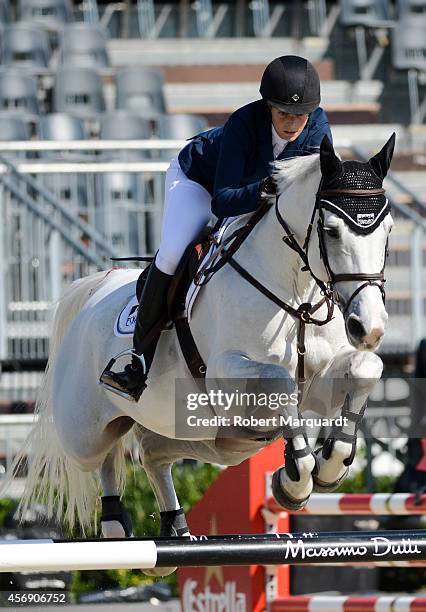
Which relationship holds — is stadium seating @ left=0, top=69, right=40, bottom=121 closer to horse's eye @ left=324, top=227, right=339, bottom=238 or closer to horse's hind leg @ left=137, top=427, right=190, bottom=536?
horse's hind leg @ left=137, top=427, right=190, bottom=536

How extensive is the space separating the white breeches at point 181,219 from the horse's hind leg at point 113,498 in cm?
96

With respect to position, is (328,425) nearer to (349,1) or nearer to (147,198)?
(147,198)

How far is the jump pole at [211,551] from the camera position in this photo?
3.37m

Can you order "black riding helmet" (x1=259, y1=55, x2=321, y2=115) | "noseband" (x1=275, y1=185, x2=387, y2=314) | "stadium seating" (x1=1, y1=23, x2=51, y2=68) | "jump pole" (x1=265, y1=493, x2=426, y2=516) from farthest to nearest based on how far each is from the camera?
"stadium seating" (x1=1, y1=23, x2=51, y2=68) → "jump pole" (x1=265, y1=493, x2=426, y2=516) → "black riding helmet" (x1=259, y1=55, x2=321, y2=115) → "noseband" (x1=275, y1=185, x2=387, y2=314)

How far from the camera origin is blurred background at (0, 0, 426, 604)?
8.53 meters

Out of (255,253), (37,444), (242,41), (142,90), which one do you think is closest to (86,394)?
(37,444)

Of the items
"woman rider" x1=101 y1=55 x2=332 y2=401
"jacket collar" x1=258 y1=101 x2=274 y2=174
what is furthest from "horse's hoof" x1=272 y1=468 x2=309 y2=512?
"jacket collar" x1=258 y1=101 x2=274 y2=174

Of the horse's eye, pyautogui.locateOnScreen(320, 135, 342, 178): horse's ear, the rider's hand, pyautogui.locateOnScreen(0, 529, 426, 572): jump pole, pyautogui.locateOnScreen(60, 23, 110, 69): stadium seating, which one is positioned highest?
pyautogui.locateOnScreen(60, 23, 110, 69): stadium seating

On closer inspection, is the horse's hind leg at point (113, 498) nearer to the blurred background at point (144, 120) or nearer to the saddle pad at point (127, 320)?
the saddle pad at point (127, 320)

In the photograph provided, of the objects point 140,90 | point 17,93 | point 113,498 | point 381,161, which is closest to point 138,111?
point 140,90

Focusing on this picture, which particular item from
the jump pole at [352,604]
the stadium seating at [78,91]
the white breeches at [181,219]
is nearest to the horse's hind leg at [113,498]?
the jump pole at [352,604]

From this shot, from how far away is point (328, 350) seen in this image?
4008 mm

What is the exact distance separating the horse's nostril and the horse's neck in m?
0.51

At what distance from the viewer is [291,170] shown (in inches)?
156
